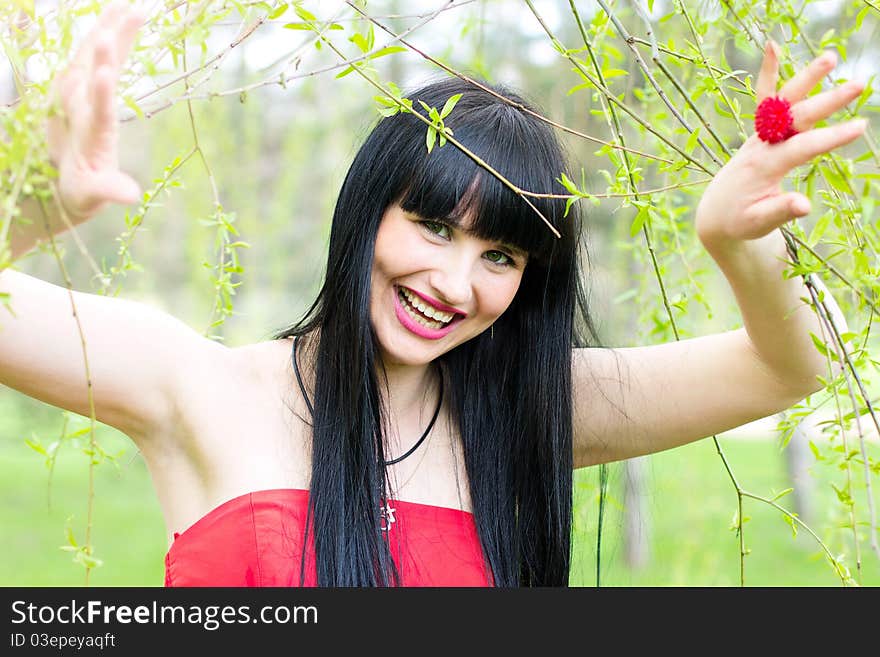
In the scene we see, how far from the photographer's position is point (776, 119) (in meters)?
0.90

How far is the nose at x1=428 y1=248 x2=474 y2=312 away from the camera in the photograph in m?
1.31

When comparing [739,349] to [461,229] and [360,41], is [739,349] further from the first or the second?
[360,41]

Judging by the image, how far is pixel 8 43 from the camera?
80cm

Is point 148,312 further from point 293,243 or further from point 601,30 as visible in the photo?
point 293,243

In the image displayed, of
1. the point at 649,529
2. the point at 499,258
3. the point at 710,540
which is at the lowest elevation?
the point at 499,258

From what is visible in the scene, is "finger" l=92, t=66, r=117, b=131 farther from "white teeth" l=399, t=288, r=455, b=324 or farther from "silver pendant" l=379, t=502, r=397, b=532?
"silver pendant" l=379, t=502, r=397, b=532

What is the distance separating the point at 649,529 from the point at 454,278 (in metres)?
3.78

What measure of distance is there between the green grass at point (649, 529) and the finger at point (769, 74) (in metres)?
2.49

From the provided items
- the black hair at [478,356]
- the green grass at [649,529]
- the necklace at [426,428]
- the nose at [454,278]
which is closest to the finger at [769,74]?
the black hair at [478,356]

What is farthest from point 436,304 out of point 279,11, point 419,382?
point 279,11

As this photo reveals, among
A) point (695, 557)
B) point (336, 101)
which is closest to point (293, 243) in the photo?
point (336, 101)

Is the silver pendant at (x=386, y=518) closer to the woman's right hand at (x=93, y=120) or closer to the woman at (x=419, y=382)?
the woman at (x=419, y=382)

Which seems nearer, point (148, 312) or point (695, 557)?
point (148, 312)

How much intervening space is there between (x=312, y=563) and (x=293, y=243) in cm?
422
